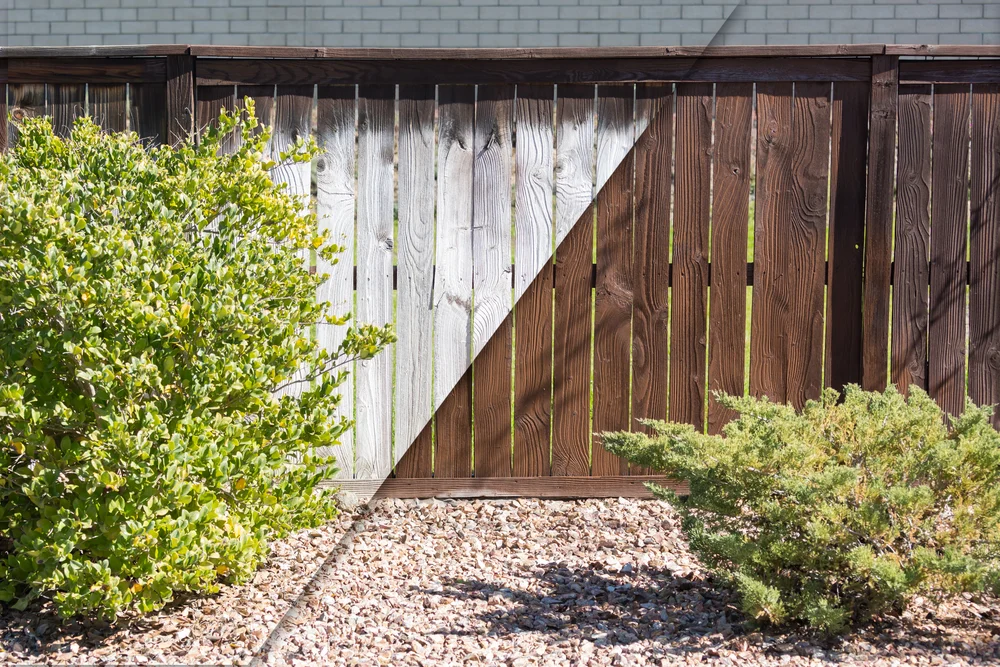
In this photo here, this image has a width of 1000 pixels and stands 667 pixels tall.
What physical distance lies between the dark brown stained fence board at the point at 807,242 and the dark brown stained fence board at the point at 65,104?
2.88m

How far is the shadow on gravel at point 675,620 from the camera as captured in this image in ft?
8.00

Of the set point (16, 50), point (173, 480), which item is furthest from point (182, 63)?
point (173, 480)

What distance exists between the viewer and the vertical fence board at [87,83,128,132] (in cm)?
352

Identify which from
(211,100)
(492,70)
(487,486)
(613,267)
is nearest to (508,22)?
(492,70)

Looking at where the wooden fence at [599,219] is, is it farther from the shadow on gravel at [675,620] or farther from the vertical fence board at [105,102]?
the shadow on gravel at [675,620]

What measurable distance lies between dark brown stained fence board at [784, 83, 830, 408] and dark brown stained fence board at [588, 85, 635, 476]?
2.19 ft

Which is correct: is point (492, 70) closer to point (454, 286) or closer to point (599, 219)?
point (599, 219)

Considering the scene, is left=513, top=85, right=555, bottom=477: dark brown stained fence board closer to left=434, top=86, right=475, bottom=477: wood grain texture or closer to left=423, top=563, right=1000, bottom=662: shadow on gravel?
left=434, top=86, right=475, bottom=477: wood grain texture

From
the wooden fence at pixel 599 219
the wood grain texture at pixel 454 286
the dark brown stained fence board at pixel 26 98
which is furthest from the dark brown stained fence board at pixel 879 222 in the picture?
the dark brown stained fence board at pixel 26 98

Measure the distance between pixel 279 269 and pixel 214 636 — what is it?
1101 millimetres

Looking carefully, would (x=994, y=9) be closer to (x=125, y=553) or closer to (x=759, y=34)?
(x=759, y=34)

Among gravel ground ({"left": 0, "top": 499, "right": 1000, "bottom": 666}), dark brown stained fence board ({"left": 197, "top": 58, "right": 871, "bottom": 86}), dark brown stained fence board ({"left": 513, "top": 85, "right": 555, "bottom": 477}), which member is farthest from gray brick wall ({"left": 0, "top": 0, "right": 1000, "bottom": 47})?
gravel ground ({"left": 0, "top": 499, "right": 1000, "bottom": 666})

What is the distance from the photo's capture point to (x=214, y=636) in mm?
2535

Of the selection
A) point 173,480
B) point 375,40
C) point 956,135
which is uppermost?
point 375,40
